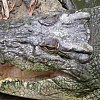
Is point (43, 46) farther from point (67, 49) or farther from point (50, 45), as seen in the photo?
point (67, 49)

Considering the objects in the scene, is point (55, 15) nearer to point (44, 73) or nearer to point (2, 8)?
point (44, 73)

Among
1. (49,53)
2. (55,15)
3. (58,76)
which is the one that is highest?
(55,15)

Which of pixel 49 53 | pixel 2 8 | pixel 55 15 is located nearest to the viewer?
pixel 49 53

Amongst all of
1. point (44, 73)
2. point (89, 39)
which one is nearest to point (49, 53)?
point (44, 73)

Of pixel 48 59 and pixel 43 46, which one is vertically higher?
pixel 43 46

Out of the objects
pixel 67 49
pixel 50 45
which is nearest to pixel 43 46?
pixel 50 45
